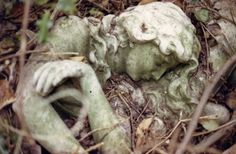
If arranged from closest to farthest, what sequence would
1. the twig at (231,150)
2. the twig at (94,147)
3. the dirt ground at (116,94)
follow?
the twig at (94,147), the dirt ground at (116,94), the twig at (231,150)

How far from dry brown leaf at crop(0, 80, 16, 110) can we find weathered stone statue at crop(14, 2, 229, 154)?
0.10m

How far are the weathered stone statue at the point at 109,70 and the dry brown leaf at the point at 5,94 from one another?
0.33ft

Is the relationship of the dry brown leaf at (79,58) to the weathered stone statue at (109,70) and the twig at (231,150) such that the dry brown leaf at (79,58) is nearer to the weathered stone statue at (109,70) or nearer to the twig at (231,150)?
the weathered stone statue at (109,70)

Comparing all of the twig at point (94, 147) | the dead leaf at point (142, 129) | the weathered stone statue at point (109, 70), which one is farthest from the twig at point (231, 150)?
the twig at point (94, 147)

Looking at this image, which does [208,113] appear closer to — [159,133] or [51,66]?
[159,133]

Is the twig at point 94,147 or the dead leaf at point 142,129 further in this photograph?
the dead leaf at point 142,129

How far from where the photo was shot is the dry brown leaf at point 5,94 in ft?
7.96

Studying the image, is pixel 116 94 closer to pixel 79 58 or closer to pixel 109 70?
pixel 109 70

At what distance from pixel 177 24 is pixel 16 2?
77 centimetres

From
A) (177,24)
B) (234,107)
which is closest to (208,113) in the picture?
(234,107)

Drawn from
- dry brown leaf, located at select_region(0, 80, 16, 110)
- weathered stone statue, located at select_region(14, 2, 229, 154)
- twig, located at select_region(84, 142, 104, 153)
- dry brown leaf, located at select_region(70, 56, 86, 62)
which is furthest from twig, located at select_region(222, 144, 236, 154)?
dry brown leaf, located at select_region(0, 80, 16, 110)

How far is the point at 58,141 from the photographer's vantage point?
2307 millimetres

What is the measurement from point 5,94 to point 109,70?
46cm

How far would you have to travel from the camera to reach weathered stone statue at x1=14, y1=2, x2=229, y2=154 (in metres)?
2.31
